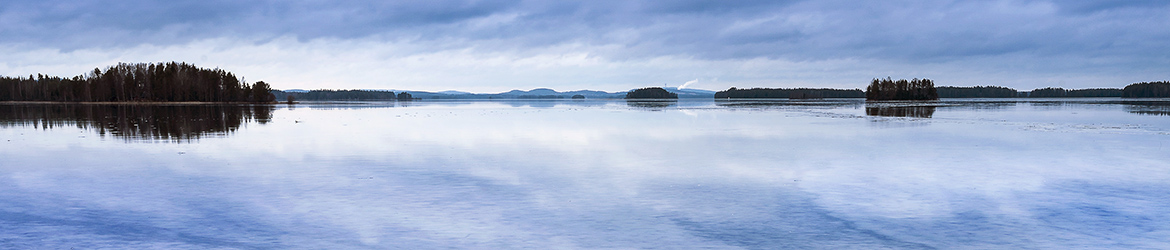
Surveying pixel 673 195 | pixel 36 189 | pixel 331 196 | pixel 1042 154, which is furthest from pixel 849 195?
pixel 36 189

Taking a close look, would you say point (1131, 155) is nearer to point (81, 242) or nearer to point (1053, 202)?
Answer: point (1053, 202)

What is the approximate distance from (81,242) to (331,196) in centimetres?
232

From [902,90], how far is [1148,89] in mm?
57493

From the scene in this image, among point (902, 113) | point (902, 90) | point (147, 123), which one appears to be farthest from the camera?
point (902, 90)

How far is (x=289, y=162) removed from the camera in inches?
416

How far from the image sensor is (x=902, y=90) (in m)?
144

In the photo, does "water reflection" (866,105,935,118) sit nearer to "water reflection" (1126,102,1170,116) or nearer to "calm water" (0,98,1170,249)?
"water reflection" (1126,102,1170,116)

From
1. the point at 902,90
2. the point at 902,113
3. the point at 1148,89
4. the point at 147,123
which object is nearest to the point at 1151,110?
the point at 902,113

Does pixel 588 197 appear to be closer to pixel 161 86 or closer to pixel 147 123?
pixel 147 123

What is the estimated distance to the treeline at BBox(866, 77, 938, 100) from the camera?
464ft

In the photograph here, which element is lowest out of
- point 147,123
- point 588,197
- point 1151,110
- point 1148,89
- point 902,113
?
point 1151,110

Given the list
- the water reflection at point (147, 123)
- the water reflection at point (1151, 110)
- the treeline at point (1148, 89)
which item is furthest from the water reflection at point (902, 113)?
the treeline at point (1148, 89)

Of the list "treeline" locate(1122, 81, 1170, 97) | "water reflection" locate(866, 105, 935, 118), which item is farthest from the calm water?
"treeline" locate(1122, 81, 1170, 97)

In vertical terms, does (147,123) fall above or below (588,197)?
above
